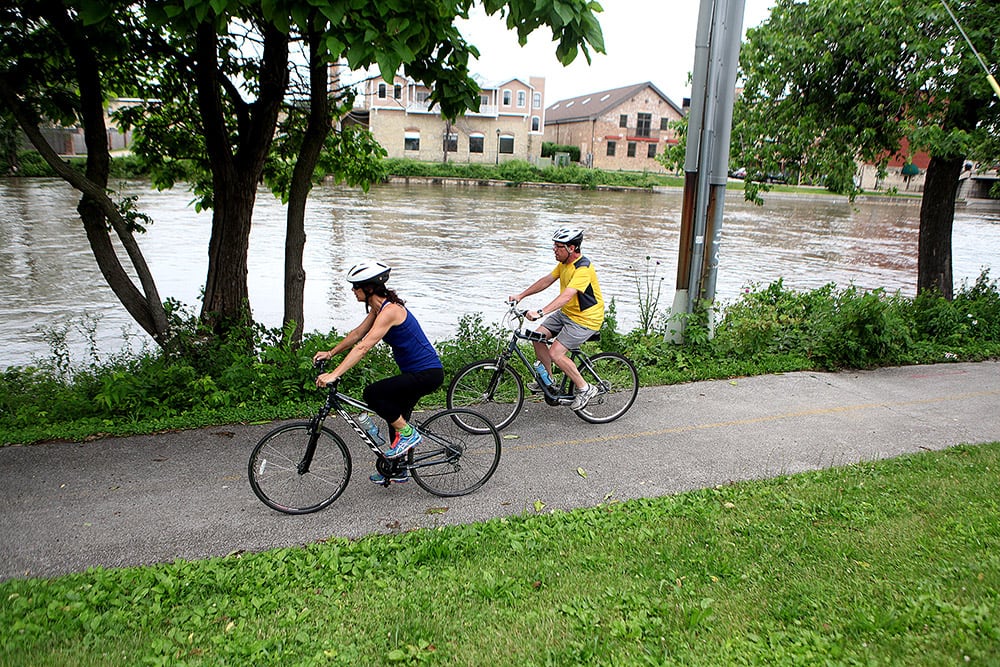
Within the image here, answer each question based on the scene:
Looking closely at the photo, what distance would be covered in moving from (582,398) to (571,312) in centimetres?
84

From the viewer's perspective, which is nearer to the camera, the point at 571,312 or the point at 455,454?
the point at 455,454

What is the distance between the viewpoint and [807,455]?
6.59m

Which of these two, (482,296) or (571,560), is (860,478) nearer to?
(571,560)

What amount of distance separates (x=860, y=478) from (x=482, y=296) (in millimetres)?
11707

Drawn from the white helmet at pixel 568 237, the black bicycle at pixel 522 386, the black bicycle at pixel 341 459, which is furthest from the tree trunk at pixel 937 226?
the black bicycle at pixel 341 459

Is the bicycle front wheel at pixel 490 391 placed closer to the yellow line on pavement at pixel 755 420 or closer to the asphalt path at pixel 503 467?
the asphalt path at pixel 503 467

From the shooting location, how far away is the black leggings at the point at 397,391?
5.35 metres

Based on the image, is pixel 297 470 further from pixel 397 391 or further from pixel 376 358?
pixel 376 358

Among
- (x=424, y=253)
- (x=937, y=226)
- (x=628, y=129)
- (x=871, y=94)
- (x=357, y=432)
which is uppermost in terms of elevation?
(x=628, y=129)

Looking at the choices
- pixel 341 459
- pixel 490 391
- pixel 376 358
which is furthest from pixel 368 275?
pixel 376 358

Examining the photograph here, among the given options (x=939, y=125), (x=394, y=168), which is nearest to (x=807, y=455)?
(x=939, y=125)

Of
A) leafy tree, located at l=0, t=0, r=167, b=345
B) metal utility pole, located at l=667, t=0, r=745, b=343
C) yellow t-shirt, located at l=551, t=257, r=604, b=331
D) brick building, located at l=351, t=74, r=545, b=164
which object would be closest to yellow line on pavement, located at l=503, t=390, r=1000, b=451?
yellow t-shirt, located at l=551, t=257, r=604, b=331

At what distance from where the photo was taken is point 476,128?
71688 mm

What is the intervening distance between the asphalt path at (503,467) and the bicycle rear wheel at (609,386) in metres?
0.12
